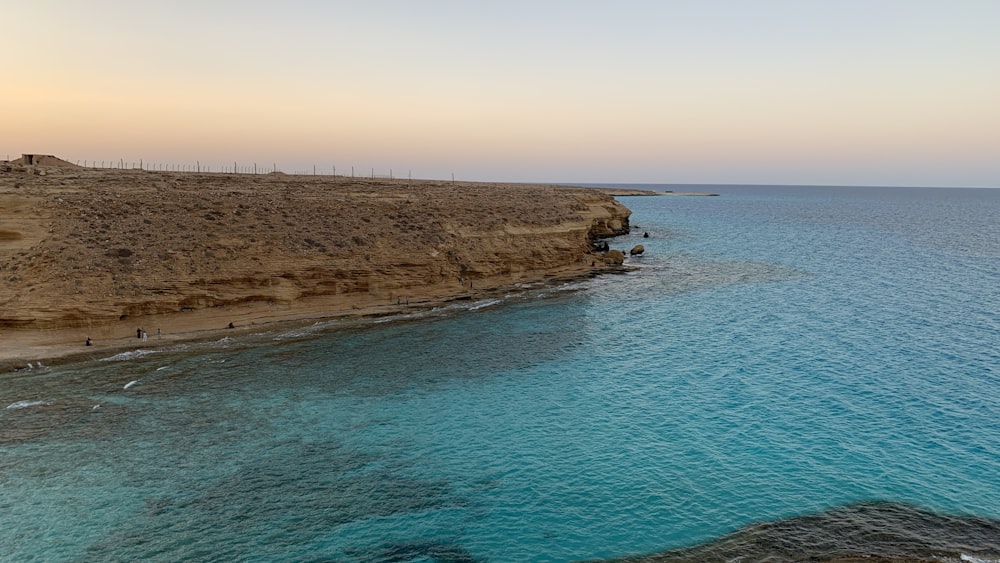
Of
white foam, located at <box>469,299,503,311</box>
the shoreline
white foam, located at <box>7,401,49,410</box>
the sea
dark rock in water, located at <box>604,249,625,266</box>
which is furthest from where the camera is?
dark rock in water, located at <box>604,249,625,266</box>

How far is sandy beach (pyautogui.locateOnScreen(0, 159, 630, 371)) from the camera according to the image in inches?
1435

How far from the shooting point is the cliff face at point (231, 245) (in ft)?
125

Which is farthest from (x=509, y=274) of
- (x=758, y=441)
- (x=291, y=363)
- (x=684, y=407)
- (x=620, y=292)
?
(x=758, y=441)

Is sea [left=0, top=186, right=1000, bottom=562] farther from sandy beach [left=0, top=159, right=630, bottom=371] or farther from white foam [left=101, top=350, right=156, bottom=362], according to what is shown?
sandy beach [left=0, top=159, right=630, bottom=371]

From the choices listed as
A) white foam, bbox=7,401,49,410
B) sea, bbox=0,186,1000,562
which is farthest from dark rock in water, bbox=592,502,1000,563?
white foam, bbox=7,401,49,410

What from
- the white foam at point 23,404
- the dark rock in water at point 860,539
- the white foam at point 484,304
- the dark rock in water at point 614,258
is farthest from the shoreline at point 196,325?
the dark rock in water at point 860,539

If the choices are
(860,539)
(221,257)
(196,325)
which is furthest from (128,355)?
(860,539)

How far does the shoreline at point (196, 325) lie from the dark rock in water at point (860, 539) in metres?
31.1

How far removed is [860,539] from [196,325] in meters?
37.6

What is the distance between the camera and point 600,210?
96.1 metres

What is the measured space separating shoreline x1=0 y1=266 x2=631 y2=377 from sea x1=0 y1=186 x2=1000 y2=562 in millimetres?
1605

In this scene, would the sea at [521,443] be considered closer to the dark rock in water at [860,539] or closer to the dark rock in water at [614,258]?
the dark rock in water at [860,539]

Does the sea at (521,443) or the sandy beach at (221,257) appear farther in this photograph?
the sandy beach at (221,257)

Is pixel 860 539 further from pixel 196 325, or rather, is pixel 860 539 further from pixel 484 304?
pixel 196 325
